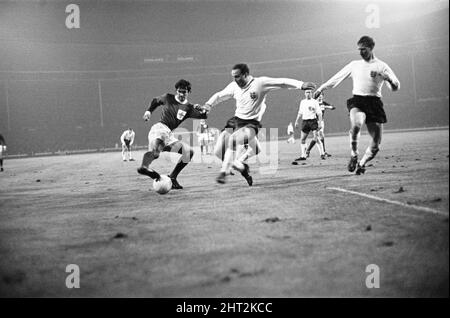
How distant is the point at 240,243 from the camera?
12.2 ft

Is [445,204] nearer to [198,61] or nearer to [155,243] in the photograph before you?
[155,243]

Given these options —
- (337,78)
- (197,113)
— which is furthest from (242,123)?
(337,78)

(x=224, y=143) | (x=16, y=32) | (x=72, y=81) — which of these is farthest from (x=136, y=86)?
(x=224, y=143)

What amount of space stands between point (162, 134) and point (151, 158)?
609mm

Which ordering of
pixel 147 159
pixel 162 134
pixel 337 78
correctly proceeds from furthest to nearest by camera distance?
1. pixel 337 78
2. pixel 162 134
3. pixel 147 159

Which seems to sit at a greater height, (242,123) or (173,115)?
(173,115)

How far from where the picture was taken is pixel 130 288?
2799 mm

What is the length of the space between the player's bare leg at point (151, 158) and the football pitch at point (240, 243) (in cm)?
64

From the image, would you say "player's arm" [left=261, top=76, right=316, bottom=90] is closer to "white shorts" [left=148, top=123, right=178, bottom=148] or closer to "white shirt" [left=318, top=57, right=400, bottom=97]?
"white shirt" [left=318, top=57, right=400, bottom=97]

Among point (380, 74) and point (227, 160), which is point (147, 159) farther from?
point (380, 74)

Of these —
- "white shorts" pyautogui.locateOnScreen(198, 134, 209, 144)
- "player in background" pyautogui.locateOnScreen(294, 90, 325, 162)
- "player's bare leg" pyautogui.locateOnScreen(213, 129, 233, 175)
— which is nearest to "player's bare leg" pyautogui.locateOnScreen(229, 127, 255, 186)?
"player's bare leg" pyautogui.locateOnScreen(213, 129, 233, 175)

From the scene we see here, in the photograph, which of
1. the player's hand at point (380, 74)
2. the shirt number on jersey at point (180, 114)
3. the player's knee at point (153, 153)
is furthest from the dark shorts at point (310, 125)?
the player's knee at point (153, 153)

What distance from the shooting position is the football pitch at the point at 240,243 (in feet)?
9.10

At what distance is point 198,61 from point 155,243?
3988 cm
